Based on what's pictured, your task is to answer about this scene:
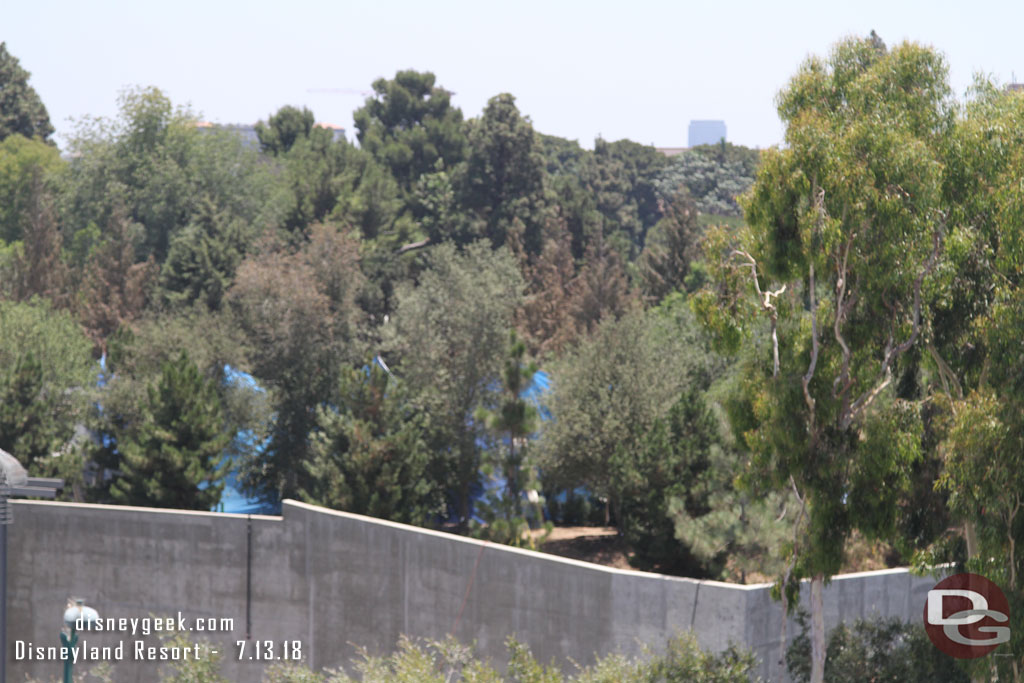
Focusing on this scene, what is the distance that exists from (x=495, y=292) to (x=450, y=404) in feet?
10.7

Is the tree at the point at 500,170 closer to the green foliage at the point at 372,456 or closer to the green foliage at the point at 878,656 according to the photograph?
the green foliage at the point at 372,456

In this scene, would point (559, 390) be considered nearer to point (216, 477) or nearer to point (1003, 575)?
point (216, 477)

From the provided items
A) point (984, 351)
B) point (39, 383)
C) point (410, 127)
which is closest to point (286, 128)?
point (410, 127)

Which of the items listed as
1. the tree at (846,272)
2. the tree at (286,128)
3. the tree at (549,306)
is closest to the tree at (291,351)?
the tree at (549,306)

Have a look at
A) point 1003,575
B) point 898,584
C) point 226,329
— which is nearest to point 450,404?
point 226,329

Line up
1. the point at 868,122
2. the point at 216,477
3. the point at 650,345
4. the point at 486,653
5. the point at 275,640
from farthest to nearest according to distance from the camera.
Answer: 1. the point at 650,345
2. the point at 216,477
3. the point at 275,640
4. the point at 486,653
5. the point at 868,122

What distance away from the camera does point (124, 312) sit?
41.2 m

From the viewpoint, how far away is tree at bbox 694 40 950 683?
12914mm

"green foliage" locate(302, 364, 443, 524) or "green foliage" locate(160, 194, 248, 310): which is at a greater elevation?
"green foliage" locate(160, 194, 248, 310)

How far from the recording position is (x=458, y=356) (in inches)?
1090

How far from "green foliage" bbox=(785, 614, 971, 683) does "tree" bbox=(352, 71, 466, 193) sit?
50.2m

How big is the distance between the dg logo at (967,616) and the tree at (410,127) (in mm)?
51669

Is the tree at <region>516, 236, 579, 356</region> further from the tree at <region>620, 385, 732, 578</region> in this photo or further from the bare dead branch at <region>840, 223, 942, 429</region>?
the bare dead branch at <region>840, 223, 942, 429</region>

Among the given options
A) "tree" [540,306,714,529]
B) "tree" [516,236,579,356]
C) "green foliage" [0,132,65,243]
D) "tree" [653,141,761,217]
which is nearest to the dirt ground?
"tree" [540,306,714,529]
